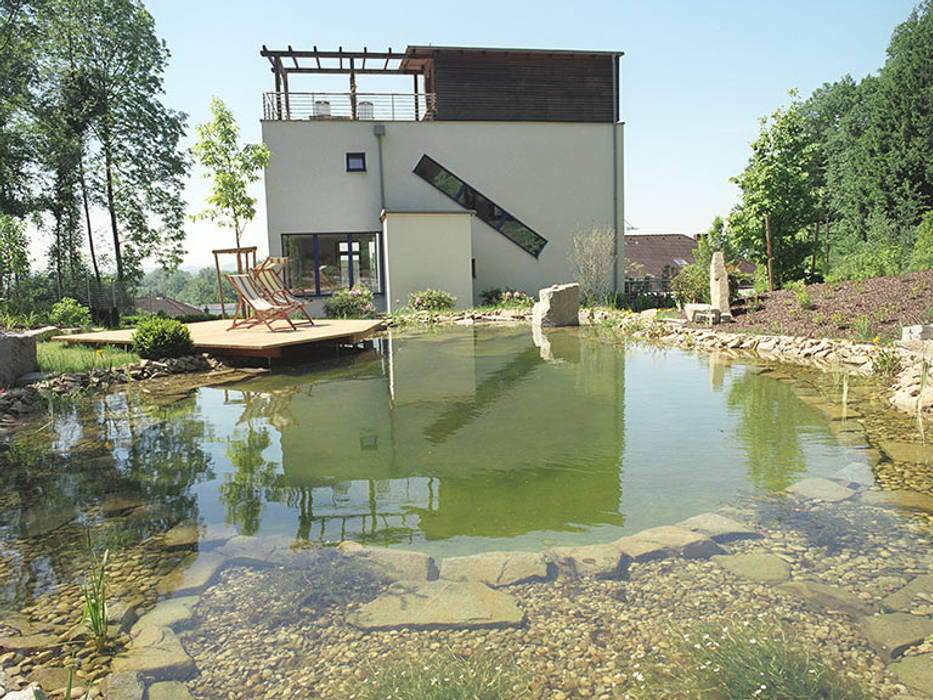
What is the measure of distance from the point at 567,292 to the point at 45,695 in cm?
1203

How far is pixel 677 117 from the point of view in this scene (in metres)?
18.0

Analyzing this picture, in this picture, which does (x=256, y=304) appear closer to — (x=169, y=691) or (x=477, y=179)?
(x=169, y=691)

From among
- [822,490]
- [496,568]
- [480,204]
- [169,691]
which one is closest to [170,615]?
[169,691]

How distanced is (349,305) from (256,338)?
592 cm

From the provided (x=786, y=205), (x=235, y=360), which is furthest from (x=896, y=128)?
(x=235, y=360)

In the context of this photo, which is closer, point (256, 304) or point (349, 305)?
point (256, 304)

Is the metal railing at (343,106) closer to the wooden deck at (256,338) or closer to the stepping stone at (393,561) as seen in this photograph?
the wooden deck at (256,338)

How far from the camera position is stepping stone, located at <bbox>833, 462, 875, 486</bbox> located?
3.67 metres

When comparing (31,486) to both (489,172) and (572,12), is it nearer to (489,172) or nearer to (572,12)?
(572,12)

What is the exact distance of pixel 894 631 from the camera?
7.21 ft

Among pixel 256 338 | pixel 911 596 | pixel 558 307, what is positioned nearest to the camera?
pixel 911 596

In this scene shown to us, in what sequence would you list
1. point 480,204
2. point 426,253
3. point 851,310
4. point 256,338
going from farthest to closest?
point 480,204, point 426,253, point 851,310, point 256,338

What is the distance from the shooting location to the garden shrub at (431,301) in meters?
15.3

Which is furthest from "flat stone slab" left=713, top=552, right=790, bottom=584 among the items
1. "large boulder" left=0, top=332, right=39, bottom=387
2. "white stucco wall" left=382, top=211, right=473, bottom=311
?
"white stucco wall" left=382, top=211, right=473, bottom=311
